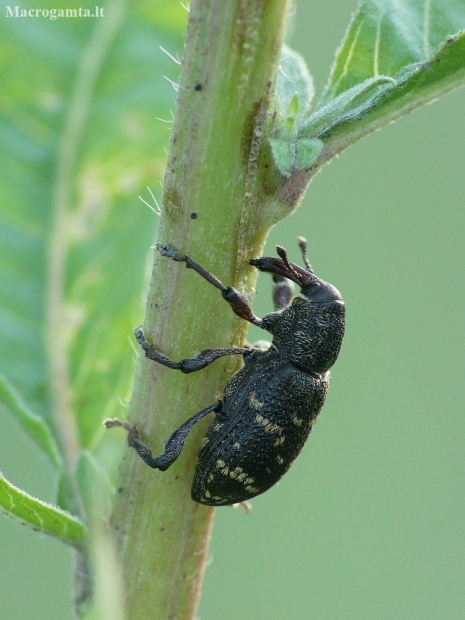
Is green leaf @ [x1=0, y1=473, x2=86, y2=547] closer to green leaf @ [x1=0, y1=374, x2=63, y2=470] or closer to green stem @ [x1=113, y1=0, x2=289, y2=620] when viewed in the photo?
green stem @ [x1=113, y1=0, x2=289, y2=620]

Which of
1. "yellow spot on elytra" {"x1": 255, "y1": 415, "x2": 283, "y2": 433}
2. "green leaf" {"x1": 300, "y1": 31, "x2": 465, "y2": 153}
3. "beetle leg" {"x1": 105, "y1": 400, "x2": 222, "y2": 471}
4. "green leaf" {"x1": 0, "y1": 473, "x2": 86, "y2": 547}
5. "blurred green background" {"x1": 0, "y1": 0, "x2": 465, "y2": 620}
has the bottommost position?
"green leaf" {"x1": 0, "y1": 473, "x2": 86, "y2": 547}

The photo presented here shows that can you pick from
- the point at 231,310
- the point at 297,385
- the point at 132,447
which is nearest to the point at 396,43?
the point at 231,310

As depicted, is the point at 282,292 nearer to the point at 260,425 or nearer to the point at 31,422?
the point at 260,425

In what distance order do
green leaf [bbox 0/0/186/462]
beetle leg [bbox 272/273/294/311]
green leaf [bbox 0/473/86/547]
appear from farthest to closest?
beetle leg [bbox 272/273/294/311]
green leaf [bbox 0/0/186/462]
green leaf [bbox 0/473/86/547]

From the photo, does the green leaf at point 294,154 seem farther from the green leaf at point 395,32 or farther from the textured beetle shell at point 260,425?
the textured beetle shell at point 260,425

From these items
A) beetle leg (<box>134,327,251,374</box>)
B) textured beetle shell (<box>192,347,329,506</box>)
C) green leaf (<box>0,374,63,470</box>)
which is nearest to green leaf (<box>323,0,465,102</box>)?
beetle leg (<box>134,327,251,374</box>)

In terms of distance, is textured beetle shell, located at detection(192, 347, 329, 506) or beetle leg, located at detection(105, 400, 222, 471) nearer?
beetle leg, located at detection(105, 400, 222, 471)

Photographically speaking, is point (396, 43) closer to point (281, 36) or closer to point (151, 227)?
point (281, 36)

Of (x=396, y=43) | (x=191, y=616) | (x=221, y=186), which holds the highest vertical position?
(x=396, y=43)
